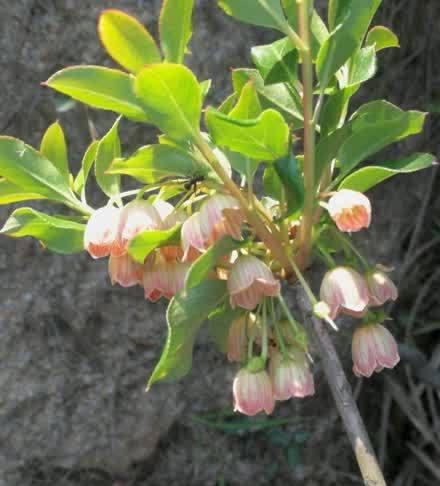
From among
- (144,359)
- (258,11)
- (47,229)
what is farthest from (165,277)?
(144,359)

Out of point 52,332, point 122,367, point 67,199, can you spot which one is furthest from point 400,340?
point 67,199

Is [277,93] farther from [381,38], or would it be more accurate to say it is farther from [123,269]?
[123,269]

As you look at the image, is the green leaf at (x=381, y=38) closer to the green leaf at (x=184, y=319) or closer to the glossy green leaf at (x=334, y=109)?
the glossy green leaf at (x=334, y=109)

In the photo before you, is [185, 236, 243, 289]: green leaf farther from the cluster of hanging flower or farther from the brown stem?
the brown stem

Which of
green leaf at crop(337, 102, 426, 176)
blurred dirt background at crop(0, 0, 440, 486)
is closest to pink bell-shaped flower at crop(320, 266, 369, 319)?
green leaf at crop(337, 102, 426, 176)

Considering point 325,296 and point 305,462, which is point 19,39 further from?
point 305,462

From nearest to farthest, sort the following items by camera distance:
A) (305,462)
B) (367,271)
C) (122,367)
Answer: (367,271)
(122,367)
(305,462)
